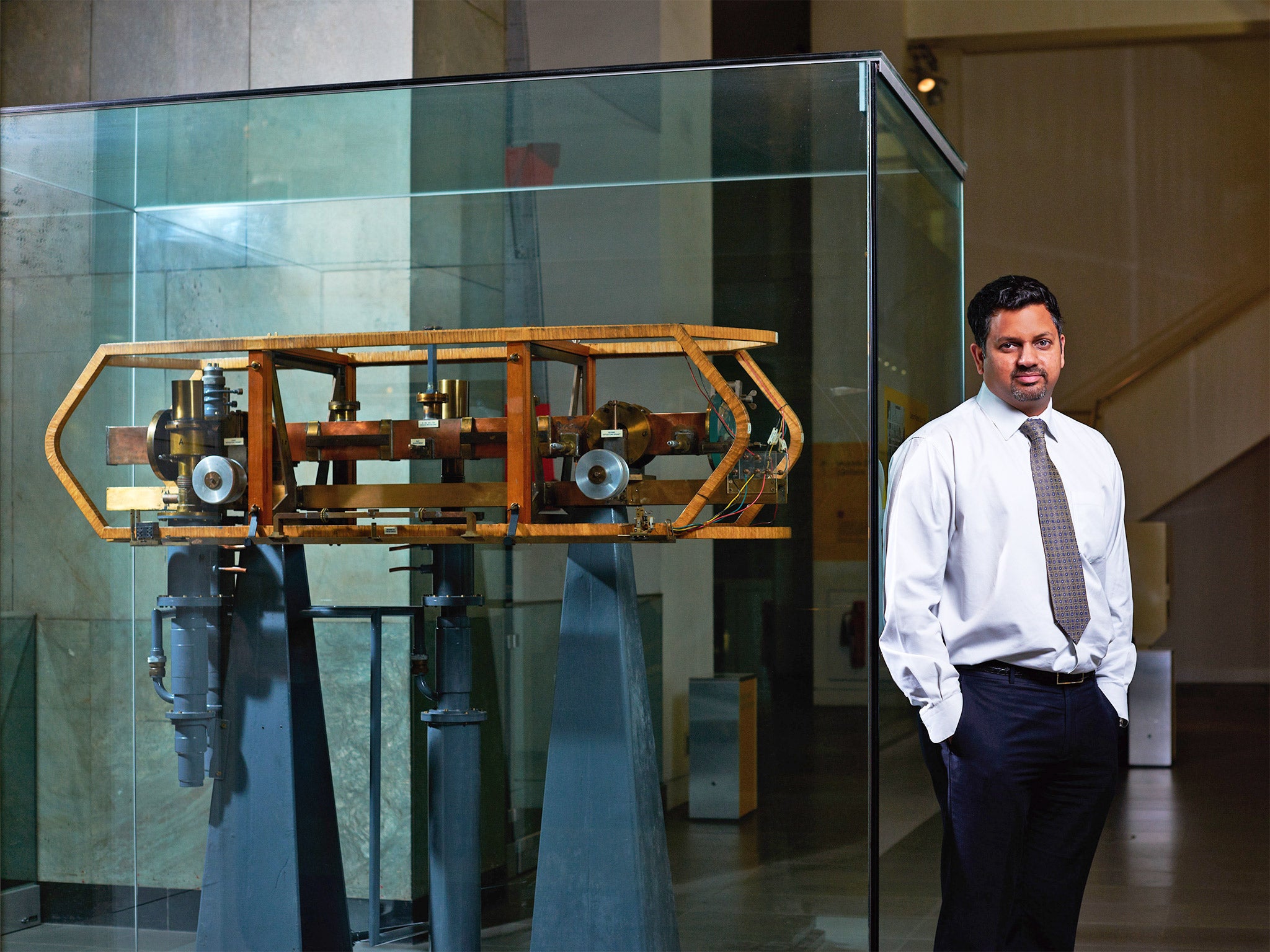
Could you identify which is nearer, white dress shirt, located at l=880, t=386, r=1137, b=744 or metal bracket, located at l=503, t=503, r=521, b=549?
white dress shirt, located at l=880, t=386, r=1137, b=744

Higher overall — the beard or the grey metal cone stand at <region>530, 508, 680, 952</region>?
the beard

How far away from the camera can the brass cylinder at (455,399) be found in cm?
346

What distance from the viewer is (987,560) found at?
2.86m

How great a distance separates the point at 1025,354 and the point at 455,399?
4.44ft

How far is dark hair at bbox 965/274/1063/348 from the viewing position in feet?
9.41

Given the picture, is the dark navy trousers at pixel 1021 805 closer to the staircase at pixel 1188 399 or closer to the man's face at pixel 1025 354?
the man's face at pixel 1025 354

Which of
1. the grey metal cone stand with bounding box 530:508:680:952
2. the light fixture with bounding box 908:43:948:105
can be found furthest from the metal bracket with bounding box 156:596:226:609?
the light fixture with bounding box 908:43:948:105

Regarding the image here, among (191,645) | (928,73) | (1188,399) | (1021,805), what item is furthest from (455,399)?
(1188,399)

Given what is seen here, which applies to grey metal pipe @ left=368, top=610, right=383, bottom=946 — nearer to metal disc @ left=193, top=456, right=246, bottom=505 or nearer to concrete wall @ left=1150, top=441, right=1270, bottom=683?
metal disc @ left=193, top=456, right=246, bottom=505

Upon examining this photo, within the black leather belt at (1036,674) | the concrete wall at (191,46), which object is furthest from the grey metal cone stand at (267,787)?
the concrete wall at (191,46)

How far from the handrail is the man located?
782cm

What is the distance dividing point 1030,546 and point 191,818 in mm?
2481

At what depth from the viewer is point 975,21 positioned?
764cm

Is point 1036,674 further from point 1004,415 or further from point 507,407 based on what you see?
point 507,407
